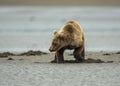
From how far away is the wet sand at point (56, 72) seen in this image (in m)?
11.2

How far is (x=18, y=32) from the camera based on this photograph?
973 inches

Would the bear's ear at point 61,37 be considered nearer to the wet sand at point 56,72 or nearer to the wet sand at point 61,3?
the wet sand at point 56,72

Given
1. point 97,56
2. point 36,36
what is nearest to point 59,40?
point 97,56

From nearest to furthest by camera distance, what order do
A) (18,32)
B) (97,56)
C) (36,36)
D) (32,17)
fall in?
(97,56), (36,36), (18,32), (32,17)

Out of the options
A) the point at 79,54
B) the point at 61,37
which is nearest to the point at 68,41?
the point at 61,37

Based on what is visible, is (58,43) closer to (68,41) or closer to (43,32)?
(68,41)

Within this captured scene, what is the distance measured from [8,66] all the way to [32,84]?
2.49 m

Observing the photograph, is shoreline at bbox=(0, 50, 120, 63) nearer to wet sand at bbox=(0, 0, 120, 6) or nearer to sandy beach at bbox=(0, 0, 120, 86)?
sandy beach at bbox=(0, 0, 120, 86)

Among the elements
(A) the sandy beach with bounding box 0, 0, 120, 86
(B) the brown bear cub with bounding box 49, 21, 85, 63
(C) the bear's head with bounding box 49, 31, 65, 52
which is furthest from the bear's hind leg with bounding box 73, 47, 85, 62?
(C) the bear's head with bounding box 49, 31, 65, 52

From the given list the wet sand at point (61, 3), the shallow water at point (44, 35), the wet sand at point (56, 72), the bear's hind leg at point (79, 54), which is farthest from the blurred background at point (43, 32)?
the wet sand at point (61, 3)

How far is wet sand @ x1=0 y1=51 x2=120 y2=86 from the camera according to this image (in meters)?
11.2

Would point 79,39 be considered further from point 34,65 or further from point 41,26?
point 41,26

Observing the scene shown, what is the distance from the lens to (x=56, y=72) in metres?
12.5

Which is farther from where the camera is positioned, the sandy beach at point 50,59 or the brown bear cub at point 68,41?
the brown bear cub at point 68,41
